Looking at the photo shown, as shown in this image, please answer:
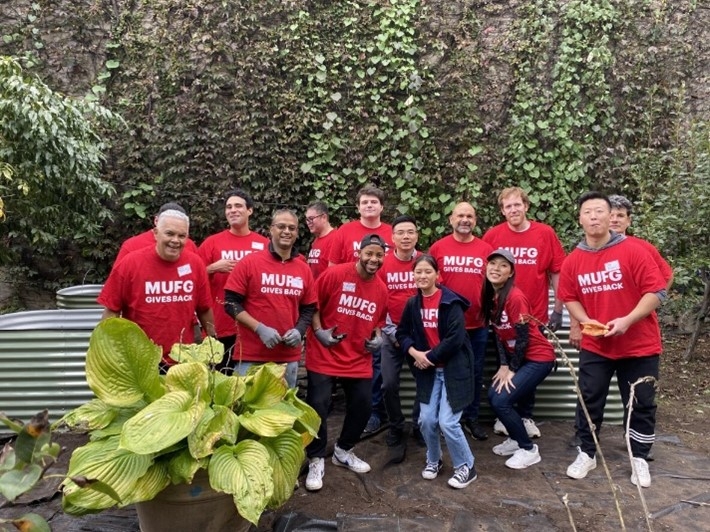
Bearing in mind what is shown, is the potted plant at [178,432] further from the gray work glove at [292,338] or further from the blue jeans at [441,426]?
the blue jeans at [441,426]

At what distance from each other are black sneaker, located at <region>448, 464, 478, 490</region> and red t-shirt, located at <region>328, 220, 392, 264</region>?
1.83m

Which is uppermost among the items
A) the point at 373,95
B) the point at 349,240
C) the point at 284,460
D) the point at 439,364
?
the point at 373,95

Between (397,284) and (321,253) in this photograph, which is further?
(321,253)

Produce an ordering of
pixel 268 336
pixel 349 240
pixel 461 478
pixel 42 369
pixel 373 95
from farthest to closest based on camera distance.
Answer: pixel 373 95, pixel 349 240, pixel 42 369, pixel 461 478, pixel 268 336

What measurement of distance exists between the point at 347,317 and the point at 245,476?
4.99 feet

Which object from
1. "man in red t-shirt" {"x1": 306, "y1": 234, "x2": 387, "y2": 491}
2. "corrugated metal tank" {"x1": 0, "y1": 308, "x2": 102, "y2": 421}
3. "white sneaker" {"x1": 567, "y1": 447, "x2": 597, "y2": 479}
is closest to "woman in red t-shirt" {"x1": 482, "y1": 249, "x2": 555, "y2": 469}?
"white sneaker" {"x1": 567, "y1": 447, "x2": 597, "y2": 479}

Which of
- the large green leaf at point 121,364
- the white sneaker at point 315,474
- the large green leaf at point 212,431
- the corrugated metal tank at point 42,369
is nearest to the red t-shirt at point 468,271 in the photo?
the white sneaker at point 315,474

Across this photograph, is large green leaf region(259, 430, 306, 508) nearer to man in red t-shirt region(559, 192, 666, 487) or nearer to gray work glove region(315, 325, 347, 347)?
gray work glove region(315, 325, 347, 347)

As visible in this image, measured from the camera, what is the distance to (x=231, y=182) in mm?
7363

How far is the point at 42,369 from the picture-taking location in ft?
14.6

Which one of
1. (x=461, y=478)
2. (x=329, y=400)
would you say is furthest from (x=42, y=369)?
(x=461, y=478)

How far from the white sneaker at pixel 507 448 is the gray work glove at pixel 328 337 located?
4.87 ft

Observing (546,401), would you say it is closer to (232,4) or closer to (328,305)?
(328,305)

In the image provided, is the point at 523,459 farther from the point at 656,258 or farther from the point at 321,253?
the point at 321,253
